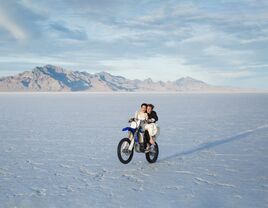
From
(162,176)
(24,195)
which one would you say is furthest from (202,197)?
(24,195)

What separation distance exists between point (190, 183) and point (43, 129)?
11.5m

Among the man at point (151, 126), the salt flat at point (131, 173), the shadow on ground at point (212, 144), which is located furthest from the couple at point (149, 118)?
the shadow on ground at point (212, 144)

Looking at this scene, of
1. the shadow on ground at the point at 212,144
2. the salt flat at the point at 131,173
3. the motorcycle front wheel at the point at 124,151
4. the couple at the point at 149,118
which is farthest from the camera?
the shadow on ground at the point at 212,144

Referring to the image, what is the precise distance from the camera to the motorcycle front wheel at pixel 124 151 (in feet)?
30.9

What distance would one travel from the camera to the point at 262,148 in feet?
39.5

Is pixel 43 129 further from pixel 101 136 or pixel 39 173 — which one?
pixel 39 173

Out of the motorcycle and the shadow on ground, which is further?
the shadow on ground

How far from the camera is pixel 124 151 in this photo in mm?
9602

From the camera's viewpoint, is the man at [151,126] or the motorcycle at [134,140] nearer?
the motorcycle at [134,140]

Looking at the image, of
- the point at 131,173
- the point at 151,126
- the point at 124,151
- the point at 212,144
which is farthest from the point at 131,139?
the point at 212,144

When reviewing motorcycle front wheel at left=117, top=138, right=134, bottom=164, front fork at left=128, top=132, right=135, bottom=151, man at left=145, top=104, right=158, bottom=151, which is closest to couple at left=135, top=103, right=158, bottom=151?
man at left=145, top=104, right=158, bottom=151

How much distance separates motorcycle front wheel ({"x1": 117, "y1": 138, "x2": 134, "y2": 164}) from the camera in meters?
9.42

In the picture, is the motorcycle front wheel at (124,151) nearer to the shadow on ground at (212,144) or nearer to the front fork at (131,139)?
the front fork at (131,139)

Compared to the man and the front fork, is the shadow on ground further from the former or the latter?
the front fork
